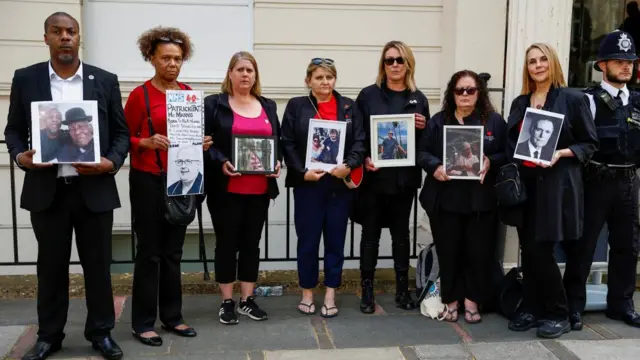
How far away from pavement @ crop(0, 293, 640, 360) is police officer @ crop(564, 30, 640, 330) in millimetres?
356

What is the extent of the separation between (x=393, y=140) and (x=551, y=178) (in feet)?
3.82

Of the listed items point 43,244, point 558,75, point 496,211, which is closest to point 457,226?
point 496,211

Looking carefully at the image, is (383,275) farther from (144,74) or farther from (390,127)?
(144,74)

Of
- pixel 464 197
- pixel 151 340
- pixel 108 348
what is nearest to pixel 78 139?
pixel 108 348

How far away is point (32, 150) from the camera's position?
3490 millimetres

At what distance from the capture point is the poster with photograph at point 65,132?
3508 millimetres

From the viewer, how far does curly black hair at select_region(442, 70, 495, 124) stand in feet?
14.6

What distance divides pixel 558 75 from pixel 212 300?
3.35 m

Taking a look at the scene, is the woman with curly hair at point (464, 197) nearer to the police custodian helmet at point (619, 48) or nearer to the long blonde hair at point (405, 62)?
the long blonde hair at point (405, 62)

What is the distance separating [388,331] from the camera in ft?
14.9

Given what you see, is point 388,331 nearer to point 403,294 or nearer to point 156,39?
point 403,294

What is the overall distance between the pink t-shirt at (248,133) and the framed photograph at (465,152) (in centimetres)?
136

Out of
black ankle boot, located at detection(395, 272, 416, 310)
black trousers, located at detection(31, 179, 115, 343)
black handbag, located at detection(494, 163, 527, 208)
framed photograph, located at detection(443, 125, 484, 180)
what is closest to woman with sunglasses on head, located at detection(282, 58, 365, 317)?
black ankle boot, located at detection(395, 272, 416, 310)

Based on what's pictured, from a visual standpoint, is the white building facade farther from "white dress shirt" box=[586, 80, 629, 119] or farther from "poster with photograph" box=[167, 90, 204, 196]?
"poster with photograph" box=[167, 90, 204, 196]
